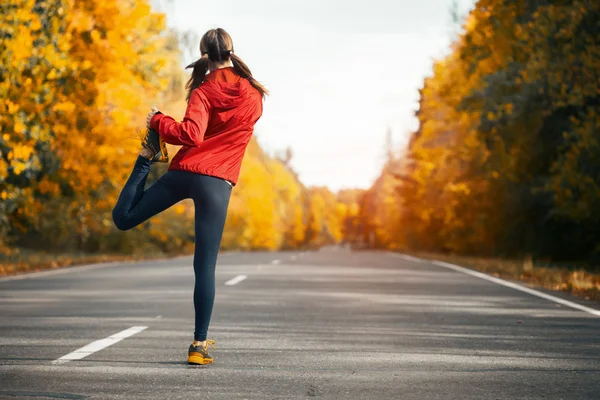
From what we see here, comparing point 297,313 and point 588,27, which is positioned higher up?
point 588,27

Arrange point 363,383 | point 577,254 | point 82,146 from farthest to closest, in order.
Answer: point 577,254
point 82,146
point 363,383

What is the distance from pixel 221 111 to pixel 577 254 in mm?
26136

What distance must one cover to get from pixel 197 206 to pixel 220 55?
983 mm

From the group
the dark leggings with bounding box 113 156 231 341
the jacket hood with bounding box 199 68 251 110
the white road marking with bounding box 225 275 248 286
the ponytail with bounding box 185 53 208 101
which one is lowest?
the white road marking with bounding box 225 275 248 286

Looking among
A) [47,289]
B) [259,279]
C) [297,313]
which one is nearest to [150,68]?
[259,279]

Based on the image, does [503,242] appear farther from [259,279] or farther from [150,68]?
[259,279]

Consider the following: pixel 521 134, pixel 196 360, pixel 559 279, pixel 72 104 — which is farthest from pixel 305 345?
pixel 521 134

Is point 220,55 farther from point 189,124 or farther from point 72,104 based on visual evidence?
point 72,104

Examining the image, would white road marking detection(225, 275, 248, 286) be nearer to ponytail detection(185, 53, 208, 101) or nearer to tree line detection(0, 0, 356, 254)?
tree line detection(0, 0, 356, 254)

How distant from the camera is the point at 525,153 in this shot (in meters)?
26.2

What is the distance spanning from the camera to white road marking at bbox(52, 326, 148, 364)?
7.29 meters

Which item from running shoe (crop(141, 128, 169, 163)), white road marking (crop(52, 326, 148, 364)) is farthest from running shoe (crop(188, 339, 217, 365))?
running shoe (crop(141, 128, 169, 163))

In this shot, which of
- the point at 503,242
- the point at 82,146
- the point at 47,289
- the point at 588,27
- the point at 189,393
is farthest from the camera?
the point at 503,242

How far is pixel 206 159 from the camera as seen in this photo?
6.91m
